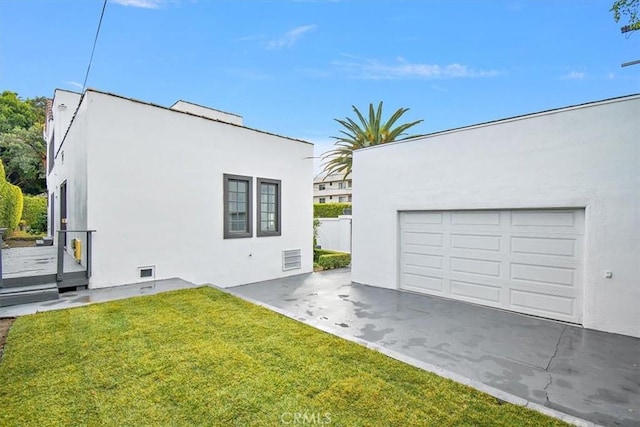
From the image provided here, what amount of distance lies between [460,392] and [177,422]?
7.93ft

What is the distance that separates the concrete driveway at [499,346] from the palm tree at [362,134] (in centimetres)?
1288

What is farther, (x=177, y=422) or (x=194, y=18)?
(x=194, y=18)

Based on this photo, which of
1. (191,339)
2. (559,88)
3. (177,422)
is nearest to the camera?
(177,422)

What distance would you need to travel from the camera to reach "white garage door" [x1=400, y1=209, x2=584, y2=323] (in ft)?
17.8

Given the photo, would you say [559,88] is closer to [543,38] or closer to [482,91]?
[543,38]

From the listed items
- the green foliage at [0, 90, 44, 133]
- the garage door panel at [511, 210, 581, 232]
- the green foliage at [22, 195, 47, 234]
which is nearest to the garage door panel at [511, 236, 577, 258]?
the garage door panel at [511, 210, 581, 232]

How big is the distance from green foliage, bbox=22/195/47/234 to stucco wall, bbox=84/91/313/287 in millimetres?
15886

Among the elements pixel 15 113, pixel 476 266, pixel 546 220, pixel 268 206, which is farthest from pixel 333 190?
pixel 546 220

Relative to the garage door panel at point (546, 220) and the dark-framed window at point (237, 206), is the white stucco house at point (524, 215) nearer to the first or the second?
the garage door panel at point (546, 220)

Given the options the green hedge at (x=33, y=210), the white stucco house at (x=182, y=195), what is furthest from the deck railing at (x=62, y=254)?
the green hedge at (x=33, y=210)

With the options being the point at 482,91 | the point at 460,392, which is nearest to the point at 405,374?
the point at 460,392

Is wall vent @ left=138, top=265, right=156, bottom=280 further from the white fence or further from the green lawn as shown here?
the white fence

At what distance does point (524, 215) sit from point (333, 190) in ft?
129

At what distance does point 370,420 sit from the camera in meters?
2.41
